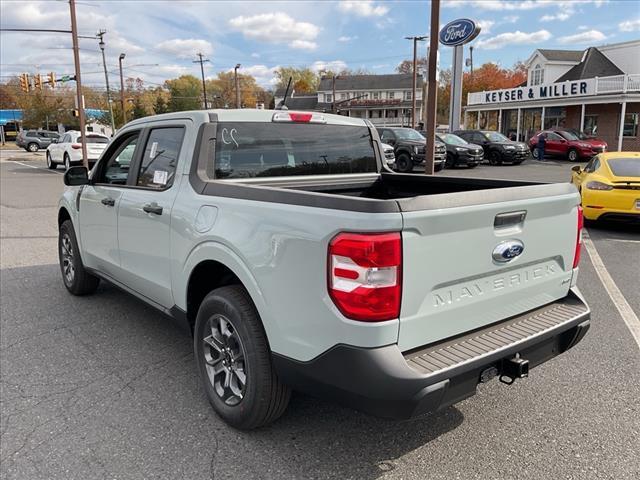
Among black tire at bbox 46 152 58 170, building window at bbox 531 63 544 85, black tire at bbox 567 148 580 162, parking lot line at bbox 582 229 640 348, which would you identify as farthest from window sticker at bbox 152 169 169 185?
building window at bbox 531 63 544 85

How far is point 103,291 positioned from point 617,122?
33.5 metres

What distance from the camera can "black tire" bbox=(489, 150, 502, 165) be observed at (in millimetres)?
25944

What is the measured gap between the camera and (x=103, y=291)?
5754mm

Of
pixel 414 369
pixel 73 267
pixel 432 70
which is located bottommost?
pixel 73 267

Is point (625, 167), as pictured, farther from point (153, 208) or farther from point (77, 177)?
point (77, 177)

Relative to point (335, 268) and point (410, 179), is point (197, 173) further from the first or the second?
point (410, 179)

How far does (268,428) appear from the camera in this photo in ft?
10.0

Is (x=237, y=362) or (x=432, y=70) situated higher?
(x=432, y=70)

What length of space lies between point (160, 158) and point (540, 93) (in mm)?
36239

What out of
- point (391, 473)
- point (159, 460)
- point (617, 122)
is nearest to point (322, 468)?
point (391, 473)

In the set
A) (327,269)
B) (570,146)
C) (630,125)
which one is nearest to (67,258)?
(327,269)

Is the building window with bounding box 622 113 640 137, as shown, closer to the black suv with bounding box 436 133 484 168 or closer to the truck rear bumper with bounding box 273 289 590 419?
the black suv with bounding box 436 133 484 168

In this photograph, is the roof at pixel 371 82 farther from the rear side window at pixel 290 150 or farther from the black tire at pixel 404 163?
the rear side window at pixel 290 150

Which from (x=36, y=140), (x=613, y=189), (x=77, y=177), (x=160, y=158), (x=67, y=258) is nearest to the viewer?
(x=160, y=158)
